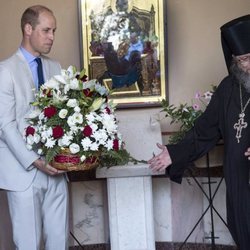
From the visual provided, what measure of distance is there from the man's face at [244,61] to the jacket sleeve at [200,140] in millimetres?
258

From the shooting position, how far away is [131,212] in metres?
3.77

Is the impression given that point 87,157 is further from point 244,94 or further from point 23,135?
point 244,94

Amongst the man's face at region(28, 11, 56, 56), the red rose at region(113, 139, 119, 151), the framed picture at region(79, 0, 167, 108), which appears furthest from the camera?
the framed picture at region(79, 0, 167, 108)

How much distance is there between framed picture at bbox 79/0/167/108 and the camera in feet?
14.3

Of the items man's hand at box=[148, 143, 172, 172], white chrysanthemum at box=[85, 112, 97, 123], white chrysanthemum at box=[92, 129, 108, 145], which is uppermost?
white chrysanthemum at box=[85, 112, 97, 123]

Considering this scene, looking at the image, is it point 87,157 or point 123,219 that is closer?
point 87,157

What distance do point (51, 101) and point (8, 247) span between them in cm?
200

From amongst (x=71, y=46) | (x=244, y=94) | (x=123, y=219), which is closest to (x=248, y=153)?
(x=244, y=94)

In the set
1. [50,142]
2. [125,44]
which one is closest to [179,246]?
[125,44]

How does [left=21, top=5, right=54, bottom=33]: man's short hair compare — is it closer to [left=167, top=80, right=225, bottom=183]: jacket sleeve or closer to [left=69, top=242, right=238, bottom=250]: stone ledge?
[left=167, top=80, right=225, bottom=183]: jacket sleeve

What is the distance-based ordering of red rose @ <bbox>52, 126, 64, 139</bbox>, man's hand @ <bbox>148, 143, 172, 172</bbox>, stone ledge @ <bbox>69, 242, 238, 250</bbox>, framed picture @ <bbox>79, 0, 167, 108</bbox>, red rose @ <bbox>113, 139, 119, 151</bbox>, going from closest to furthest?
red rose @ <bbox>52, 126, 64, 139</bbox> < red rose @ <bbox>113, 139, 119, 151</bbox> < man's hand @ <bbox>148, 143, 172, 172</bbox> < framed picture @ <bbox>79, 0, 167, 108</bbox> < stone ledge @ <bbox>69, 242, 238, 250</bbox>

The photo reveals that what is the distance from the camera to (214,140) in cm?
326

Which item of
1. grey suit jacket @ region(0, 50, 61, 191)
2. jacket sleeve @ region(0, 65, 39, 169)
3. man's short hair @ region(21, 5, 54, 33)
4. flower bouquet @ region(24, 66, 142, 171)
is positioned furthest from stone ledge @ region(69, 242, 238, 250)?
man's short hair @ region(21, 5, 54, 33)

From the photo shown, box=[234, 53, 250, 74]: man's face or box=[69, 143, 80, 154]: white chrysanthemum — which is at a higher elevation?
box=[234, 53, 250, 74]: man's face
